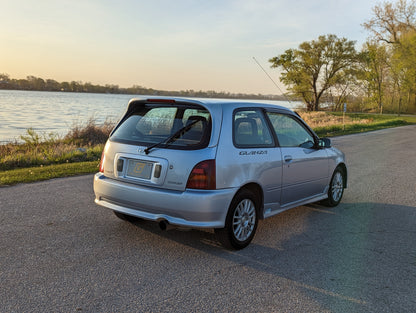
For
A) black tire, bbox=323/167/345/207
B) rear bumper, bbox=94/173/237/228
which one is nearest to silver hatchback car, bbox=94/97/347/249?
rear bumper, bbox=94/173/237/228

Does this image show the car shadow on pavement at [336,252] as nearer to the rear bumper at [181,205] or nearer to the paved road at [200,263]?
the paved road at [200,263]

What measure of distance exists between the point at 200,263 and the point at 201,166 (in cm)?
102

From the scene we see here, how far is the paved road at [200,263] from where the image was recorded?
10.5 ft

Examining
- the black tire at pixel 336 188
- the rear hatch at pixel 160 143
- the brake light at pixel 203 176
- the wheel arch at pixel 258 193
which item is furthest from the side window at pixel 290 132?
the brake light at pixel 203 176

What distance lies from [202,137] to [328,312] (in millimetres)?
2080

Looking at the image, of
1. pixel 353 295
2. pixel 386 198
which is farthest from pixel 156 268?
pixel 386 198

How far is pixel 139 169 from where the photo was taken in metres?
4.29

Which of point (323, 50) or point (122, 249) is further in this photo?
point (323, 50)

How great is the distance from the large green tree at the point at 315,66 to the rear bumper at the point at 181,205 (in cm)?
5977

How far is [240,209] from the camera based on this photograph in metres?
4.36

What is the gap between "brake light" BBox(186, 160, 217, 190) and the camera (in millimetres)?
3975

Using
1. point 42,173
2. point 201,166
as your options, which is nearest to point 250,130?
point 201,166

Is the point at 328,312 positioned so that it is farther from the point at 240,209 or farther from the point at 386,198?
the point at 386,198

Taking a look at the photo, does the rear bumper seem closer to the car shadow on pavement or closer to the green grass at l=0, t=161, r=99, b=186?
the car shadow on pavement
